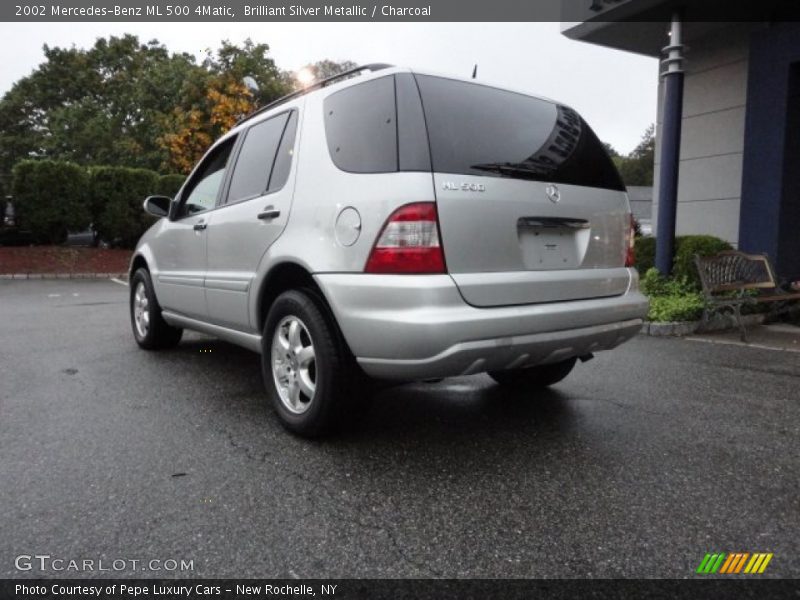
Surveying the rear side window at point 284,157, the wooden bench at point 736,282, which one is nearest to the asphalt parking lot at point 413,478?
the rear side window at point 284,157

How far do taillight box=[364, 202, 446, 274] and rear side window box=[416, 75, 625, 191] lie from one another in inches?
9.2

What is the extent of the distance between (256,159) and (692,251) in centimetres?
586

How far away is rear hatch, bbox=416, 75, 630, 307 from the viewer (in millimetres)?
2568

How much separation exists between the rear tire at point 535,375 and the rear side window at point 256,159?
2037mm

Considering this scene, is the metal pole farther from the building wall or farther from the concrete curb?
the concrete curb

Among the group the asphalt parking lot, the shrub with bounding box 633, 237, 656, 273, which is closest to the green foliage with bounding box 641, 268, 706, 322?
the shrub with bounding box 633, 237, 656, 273

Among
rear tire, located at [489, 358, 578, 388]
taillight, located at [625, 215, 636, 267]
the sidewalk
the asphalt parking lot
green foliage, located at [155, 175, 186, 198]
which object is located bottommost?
the sidewalk

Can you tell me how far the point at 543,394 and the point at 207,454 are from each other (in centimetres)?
223

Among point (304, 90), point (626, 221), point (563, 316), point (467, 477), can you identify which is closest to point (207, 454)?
point (467, 477)

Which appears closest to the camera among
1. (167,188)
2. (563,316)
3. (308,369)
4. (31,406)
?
(563,316)

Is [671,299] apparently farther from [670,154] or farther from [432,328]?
[432,328]

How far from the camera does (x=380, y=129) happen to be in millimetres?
2707

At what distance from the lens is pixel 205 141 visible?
22.4 m

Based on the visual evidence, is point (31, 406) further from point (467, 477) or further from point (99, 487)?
point (467, 477)
